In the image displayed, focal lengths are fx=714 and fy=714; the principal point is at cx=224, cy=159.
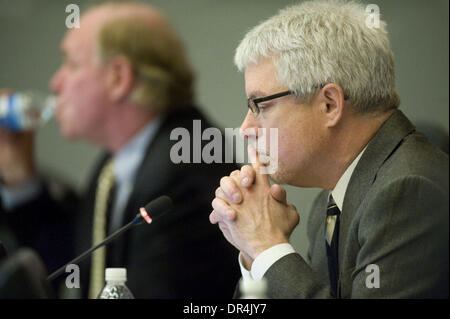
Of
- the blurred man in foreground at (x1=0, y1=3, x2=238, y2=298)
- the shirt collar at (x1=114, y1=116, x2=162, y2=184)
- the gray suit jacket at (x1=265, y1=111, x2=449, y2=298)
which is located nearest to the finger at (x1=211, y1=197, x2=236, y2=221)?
the gray suit jacket at (x1=265, y1=111, x2=449, y2=298)

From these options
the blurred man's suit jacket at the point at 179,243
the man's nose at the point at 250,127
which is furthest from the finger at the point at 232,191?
the blurred man's suit jacket at the point at 179,243

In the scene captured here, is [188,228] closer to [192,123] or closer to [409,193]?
[192,123]

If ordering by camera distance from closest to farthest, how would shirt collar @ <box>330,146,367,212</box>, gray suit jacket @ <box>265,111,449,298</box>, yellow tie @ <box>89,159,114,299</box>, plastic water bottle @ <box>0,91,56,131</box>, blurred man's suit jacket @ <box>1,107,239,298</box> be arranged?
gray suit jacket @ <box>265,111,449,298</box>
shirt collar @ <box>330,146,367,212</box>
blurred man's suit jacket @ <box>1,107,239,298</box>
yellow tie @ <box>89,159,114,299</box>
plastic water bottle @ <box>0,91,56,131</box>

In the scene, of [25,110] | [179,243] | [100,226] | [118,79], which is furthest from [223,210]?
[25,110]

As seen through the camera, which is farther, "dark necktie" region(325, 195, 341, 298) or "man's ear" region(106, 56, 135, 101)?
"man's ear" region(106, 56, 135, 101)

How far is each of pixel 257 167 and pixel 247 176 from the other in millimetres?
67

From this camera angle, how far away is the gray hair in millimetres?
1435

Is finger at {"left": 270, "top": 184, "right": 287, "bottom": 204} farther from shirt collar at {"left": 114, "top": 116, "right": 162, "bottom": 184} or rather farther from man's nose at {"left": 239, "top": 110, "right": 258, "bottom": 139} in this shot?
shirt collar at {"left": 114, "top": 116, "right": 162, "bottom": 184}

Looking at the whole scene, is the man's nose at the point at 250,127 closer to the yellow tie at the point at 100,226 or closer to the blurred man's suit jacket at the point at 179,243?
the blurred man's suit jacket at the point at 179,243

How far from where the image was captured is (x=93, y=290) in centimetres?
228

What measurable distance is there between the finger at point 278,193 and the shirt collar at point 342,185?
13cm

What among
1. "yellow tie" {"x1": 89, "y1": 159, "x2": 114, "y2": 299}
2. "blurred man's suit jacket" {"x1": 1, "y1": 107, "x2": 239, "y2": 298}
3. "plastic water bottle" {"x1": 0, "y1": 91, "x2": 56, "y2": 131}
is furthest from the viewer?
"plastic water bottle" {"x1": 0, "y1": 91, "x2": 56, "y2": 131}

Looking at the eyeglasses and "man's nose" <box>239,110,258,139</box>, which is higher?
the eyeglasses

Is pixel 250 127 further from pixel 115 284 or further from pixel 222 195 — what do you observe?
pixel 115 284
